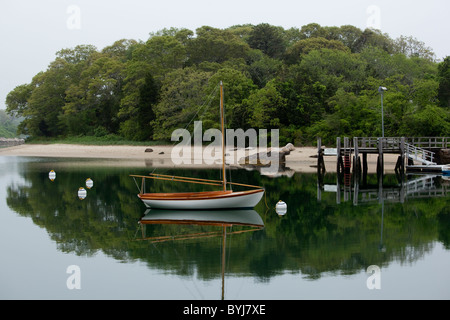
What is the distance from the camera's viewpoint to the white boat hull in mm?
23500

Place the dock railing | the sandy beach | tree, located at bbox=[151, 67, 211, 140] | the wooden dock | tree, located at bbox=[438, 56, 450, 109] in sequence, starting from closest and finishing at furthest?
the wooden dock → the dock railing → the sandy beach → tree, located at bbox=[438, 56, 450, 109] → tree, located at bbox=[151, 67, 211, 140]

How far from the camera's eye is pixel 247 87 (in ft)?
225

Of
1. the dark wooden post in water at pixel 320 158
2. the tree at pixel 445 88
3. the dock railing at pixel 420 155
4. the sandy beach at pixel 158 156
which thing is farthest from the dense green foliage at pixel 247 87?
the dark wooden post in water at pixel 320 158

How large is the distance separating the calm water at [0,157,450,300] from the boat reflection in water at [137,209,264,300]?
0.57 ft

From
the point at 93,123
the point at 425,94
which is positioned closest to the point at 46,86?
the point at 93,123

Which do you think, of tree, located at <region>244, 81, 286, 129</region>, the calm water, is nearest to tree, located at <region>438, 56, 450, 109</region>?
tree, located at <region>244, 81, 286, 129</region>

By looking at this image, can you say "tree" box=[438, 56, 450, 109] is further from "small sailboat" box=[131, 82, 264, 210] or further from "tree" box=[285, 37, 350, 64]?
"small sailboat" box=[131, 82, 264, 210]

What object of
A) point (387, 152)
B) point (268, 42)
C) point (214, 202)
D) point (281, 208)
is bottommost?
point (281, 208)

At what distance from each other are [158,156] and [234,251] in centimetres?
5161

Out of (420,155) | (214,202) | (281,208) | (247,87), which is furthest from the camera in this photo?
(247,87)

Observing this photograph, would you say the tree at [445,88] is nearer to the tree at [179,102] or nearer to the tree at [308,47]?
the tree at [308,47]

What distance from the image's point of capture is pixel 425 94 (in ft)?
176

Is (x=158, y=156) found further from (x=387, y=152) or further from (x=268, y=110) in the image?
(x=387, y=152)

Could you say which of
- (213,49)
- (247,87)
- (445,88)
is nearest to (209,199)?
(445,88)
